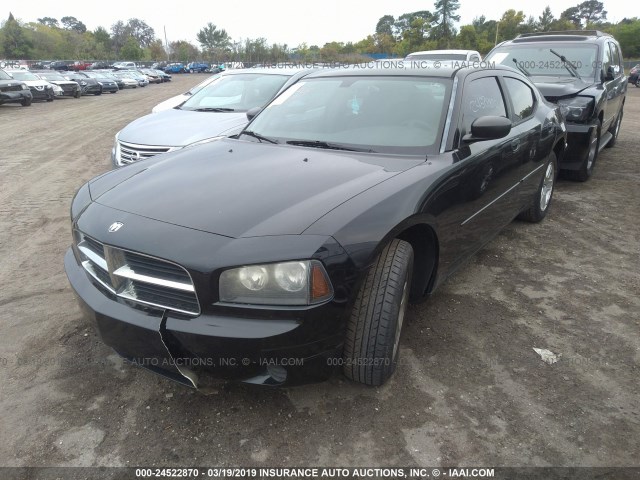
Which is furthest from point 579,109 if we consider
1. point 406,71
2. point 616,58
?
point 406,71

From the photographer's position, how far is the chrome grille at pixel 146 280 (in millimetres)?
2115

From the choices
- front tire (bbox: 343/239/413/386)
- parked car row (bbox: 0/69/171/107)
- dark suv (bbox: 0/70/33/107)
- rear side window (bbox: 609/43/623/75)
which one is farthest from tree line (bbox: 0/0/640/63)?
front tire (bbox: 343/239/413/386)

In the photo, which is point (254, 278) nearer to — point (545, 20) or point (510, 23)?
point (510, 23)

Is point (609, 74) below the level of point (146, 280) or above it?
above

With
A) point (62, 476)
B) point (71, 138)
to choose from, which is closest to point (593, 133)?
point (62, 476)

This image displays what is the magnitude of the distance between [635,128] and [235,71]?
9730 millimetres

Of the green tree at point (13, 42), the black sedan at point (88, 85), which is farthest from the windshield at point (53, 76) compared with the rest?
the green tree at point (13, 42)

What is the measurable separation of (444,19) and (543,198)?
65290 millimetres

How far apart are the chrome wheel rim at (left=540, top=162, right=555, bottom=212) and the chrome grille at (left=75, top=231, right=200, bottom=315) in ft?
13.2

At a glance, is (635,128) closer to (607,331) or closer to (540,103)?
(540,103)

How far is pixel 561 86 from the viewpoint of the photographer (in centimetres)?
629

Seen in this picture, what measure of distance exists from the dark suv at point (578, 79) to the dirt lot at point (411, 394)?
8.25 feet

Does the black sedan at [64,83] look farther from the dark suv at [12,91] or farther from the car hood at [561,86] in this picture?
the car hood at [561,86]

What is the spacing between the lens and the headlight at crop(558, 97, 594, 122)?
6012mm
